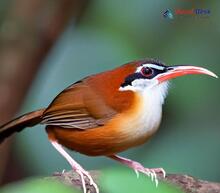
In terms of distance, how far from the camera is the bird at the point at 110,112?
214 cm

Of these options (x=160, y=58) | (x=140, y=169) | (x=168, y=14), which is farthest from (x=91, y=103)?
(x=168, y=14)

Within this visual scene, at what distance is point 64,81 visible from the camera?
2.70 m

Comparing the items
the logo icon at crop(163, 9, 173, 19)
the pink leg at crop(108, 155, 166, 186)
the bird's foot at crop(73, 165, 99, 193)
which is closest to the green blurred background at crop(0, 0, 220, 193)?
the logo icon at crop(163, 9, 173, 19)

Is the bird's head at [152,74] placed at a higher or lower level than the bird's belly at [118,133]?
higher

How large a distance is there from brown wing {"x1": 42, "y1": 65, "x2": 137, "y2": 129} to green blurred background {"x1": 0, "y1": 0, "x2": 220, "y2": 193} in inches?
24.4

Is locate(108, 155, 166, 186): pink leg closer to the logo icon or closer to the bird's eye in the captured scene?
the bird's eye

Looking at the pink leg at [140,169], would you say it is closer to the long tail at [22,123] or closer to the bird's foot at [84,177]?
the bird's foot at [84,177]

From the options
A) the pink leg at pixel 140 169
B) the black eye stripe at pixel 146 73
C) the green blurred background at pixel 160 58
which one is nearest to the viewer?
the pink leg at pixel 140 169

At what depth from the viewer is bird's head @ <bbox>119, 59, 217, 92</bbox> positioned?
7.06 feet

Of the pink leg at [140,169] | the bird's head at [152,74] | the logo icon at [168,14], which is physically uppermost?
the logo icon at [168,14]

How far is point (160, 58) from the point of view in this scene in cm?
313

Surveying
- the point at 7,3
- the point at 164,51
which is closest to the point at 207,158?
the point at 164,51

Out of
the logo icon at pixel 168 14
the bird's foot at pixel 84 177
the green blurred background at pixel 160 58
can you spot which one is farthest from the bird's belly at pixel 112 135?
the logo icon at pixel 168 14

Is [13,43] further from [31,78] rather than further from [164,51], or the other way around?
[164,51]
